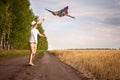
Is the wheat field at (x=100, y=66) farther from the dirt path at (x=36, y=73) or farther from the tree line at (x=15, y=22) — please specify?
the tree line at (x=15, y=22)

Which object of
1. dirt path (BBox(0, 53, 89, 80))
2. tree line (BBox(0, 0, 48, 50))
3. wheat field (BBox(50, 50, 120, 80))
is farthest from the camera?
tree line (BBox(0, 0, 48, 50))

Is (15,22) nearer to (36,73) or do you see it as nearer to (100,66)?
(100,66)

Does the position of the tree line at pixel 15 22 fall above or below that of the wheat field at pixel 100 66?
above

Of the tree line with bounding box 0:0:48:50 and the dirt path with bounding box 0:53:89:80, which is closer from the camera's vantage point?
the dirt path with bounding box 0:53:89:80

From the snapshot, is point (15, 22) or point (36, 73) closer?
point (36, 73)

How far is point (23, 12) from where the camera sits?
4928 cm

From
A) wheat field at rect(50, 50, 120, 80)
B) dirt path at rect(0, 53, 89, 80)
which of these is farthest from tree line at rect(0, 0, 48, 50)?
dirt path at rect(0, 53, 89, 80)

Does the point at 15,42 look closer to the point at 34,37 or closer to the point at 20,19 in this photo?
the point at 20,19

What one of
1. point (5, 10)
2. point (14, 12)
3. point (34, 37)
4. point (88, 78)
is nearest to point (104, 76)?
point (88, 78)

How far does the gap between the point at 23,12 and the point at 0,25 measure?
659cm

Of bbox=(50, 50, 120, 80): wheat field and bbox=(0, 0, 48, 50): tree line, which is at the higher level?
bbox=(0, 0, 48, 50): tree line

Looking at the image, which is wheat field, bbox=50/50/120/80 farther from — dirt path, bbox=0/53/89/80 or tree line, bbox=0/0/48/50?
tree line, bbox=0/0/48/50

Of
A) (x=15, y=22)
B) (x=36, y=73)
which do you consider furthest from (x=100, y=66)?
(x=15, y=22)

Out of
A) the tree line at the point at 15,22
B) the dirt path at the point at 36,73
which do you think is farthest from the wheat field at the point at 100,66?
the tree line at the point at 15,22
